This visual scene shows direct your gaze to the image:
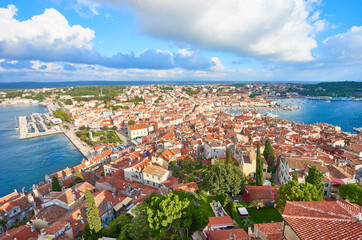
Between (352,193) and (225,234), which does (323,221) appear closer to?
(225,234)

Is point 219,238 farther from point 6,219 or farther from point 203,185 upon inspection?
point 6,219

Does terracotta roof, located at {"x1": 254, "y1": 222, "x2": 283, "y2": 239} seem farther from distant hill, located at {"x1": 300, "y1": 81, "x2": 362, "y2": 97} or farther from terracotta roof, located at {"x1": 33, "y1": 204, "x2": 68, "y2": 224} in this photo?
distant hill, located at {"x1": 300, "y1": 81, "x2": 362, "y2": 97}

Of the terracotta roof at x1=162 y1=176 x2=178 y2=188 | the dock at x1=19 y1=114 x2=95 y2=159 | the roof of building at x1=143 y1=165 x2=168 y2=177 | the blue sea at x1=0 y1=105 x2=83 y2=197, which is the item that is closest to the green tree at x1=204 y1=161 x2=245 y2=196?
the terracotta roof at x1=162 y1=176 x2=178 y2=188

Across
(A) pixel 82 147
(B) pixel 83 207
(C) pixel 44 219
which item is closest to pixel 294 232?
(B) pixel 83 207

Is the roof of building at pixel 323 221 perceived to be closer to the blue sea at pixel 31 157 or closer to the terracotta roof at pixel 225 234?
the terracotta roof at pixel 225 234

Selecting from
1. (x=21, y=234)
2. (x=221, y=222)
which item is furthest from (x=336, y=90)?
(x=21, y=234)

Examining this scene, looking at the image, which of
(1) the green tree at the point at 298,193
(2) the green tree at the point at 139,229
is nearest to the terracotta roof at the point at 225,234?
(1) the green tree at the point at 298,193
